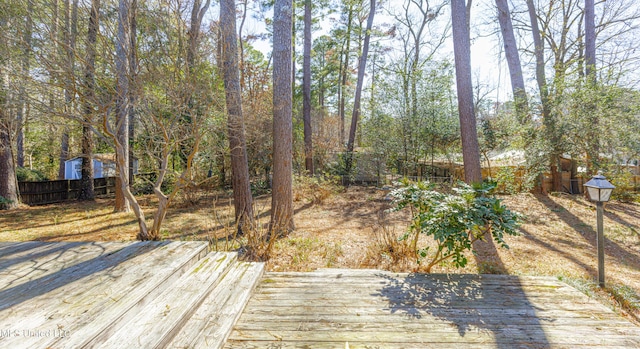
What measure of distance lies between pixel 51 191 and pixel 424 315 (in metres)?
11.9

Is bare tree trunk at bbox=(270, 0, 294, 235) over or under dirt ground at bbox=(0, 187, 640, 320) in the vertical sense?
over

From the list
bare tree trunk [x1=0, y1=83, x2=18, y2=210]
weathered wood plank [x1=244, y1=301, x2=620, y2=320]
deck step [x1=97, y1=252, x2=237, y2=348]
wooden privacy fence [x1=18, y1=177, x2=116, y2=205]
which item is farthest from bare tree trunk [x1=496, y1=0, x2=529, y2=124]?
wooden privacy fence [x1=18, y1=177, x2=116, y2=205]

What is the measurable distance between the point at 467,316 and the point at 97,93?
4843 mm

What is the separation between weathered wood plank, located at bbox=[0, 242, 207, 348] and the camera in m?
1.41

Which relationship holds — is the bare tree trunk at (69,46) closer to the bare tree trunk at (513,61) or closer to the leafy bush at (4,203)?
the leafy bush at (4,203)

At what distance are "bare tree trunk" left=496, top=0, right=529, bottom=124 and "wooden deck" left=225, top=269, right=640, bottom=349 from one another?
→ 22.0 ft

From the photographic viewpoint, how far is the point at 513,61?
7969 mm

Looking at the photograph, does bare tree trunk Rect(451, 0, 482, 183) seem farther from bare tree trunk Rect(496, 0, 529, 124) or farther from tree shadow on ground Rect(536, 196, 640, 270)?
bare tree trunk Rect(496, 0, 529, 124)

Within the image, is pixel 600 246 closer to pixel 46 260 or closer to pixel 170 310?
pixel 170 310

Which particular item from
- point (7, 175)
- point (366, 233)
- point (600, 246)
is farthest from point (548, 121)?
point (7, 175)

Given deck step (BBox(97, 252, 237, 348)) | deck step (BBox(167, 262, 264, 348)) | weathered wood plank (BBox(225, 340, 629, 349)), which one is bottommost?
weathered wood plank (BBox(225, 340, 629, 349))

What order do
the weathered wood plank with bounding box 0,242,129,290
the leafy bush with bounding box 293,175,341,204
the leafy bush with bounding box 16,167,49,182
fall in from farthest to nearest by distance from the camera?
the leafy bush with bounding box 16,167,49,182
the leafy bush with bounding box 293,175,341,204
the weathered wood plank with bounding box 0,242,129,290

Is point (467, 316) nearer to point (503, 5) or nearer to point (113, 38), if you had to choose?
point (113, 38)

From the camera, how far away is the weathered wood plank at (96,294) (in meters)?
1.41
